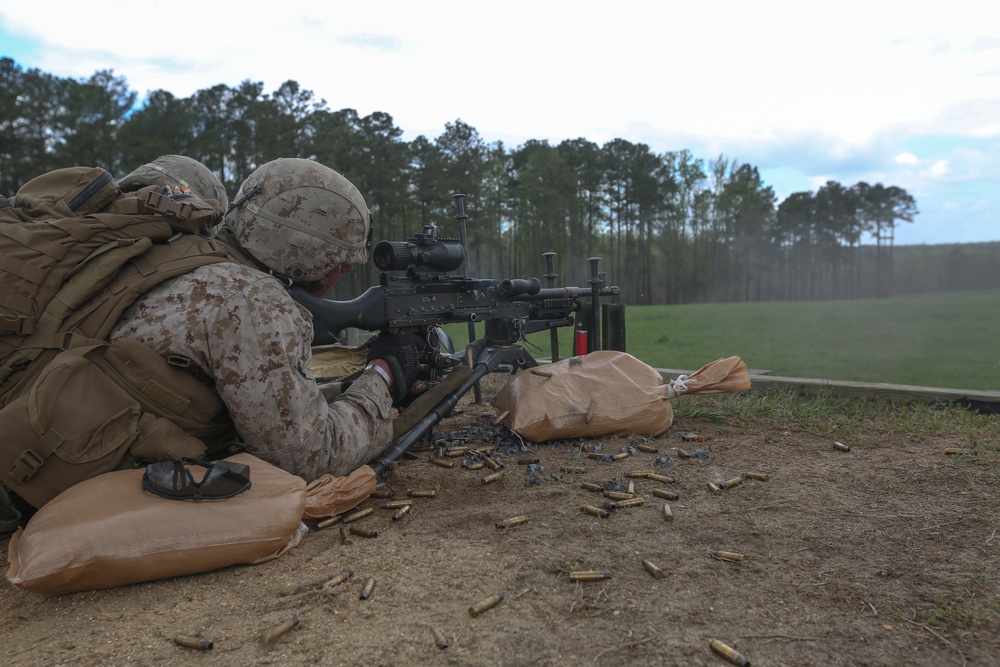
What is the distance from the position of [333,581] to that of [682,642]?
137 cm

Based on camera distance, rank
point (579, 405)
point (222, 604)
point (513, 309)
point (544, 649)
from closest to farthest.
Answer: point (544, 649)
point (222, 604)
point (579, 405)
point (513, 309)

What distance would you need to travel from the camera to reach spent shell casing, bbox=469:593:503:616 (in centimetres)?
236

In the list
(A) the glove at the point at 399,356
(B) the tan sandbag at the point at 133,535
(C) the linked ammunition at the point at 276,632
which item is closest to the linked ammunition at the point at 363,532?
(B) the tan sandbag at the point at 133,535

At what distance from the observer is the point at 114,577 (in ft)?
8.31

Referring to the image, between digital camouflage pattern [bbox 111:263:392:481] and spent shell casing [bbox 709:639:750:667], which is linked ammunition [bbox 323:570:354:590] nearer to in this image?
digital camouflage pattern [bbox 111:263:392:481]

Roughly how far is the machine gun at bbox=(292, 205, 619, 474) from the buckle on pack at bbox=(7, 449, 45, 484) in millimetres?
1717

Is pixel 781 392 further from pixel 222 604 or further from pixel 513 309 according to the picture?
pixel 222 604

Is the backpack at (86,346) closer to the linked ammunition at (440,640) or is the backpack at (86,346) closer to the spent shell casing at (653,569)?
the linked ammunition at (440,640)

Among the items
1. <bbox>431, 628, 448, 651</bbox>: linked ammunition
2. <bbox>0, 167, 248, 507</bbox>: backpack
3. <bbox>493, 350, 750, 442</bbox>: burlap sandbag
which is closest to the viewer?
<bbox>431, 628, 448, 651</bbox>: linked ammunition

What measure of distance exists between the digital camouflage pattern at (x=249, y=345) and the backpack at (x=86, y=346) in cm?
9

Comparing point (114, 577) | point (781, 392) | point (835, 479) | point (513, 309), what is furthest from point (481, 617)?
point (781, 392)

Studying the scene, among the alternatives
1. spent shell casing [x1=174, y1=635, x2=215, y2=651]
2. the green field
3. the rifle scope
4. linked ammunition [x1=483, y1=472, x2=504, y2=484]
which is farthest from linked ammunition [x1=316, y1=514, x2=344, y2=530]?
the green field

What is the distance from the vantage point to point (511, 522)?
3246mm

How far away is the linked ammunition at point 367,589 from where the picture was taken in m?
2.51
